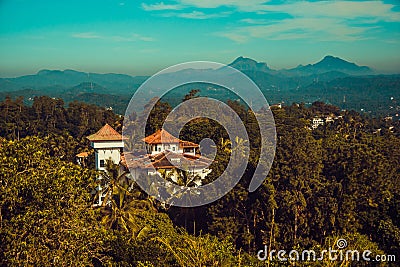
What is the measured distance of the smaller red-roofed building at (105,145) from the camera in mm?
21875

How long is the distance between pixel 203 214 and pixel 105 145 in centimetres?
781

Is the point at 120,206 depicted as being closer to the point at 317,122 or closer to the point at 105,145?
the point at 105,145

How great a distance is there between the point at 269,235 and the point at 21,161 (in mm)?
8785

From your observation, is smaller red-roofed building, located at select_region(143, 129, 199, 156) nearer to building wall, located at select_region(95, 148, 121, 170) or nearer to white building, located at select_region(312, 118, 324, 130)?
building wall, located at select_region(95, 148, 121, 170)

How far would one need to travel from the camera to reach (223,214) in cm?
1511

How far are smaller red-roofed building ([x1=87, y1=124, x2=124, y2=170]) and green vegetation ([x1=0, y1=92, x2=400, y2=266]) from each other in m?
4.90

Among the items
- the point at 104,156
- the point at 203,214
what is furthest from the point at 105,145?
the point at 203,214

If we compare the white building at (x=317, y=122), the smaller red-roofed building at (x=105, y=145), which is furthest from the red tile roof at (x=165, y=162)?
the white building at (x=317, y=122)

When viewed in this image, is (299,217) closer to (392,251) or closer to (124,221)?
(392,251)

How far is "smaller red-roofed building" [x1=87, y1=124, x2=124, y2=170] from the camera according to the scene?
21.9 meters

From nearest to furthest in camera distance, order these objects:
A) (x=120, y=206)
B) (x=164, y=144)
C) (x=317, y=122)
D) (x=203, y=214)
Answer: (x=120, y=206) → (x=203, y=214) → (x=164, y=144) → (x=317, y=122)

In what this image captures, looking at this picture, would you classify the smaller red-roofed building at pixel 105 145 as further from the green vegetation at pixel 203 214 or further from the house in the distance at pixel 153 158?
the green vegetation at pixel 203 214

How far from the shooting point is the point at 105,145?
22.0 m

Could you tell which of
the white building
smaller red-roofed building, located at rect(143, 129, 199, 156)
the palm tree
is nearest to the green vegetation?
the palm tree
